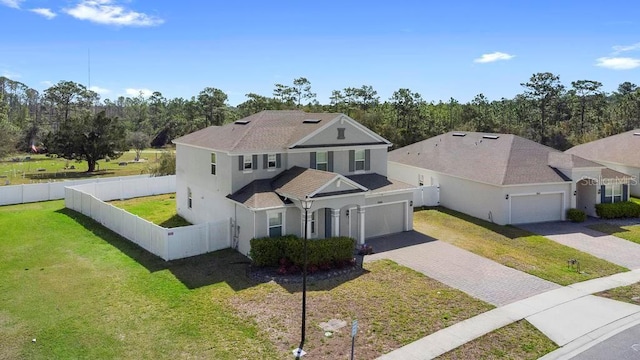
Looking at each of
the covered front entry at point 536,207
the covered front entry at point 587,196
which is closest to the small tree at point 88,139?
the covered front entry at point 536,207

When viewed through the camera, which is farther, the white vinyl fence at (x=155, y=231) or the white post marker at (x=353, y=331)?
the white vinyl fence at (x=155, y=231)

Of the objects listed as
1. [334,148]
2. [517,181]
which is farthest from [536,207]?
[334,148]

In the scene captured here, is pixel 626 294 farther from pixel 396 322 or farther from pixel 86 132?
pixel 86 132

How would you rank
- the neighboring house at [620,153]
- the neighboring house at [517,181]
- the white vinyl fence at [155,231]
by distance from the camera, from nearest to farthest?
the white vinyl fence at [155,231]
the neighboring house at [517,181]
the neighboring house at [620,153]

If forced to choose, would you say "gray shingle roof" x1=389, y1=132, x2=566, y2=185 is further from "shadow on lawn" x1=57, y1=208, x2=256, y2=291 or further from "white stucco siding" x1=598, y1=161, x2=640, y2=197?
"shadow on lawn" x1=57, y1=208, x2=256, y2=291

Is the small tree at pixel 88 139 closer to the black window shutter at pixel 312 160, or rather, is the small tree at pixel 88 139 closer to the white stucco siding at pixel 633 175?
the black window shutter at pixel 312 160
